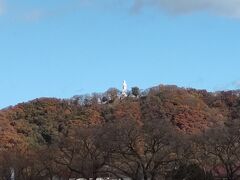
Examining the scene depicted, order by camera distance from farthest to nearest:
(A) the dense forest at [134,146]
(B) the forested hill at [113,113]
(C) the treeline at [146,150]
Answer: (B) the forested hill at [113,113], (A) the dense forest at [134,146], (C) the treeline at [146,150]

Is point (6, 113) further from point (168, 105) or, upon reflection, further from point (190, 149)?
point (190, 149)

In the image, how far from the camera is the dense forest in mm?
54656

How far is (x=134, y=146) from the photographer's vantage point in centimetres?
5556

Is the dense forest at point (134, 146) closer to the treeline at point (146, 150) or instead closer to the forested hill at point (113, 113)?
the treeline at point (146, 150)

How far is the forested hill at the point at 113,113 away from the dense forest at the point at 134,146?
21 centimetres

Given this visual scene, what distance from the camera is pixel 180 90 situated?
363 ft

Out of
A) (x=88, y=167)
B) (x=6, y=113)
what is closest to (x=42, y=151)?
(x=88, y=167)

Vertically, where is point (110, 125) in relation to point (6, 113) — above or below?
below

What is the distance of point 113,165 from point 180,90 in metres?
52.9

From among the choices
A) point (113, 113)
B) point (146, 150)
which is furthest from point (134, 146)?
point (113, 113)

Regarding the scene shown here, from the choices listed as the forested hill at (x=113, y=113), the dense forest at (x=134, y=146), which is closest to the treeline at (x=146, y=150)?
the dense forest at (x=134, y=146)

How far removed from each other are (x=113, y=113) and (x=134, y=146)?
3993cm

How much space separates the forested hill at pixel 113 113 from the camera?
8875 centimetres

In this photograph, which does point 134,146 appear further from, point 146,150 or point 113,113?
point 113,113
